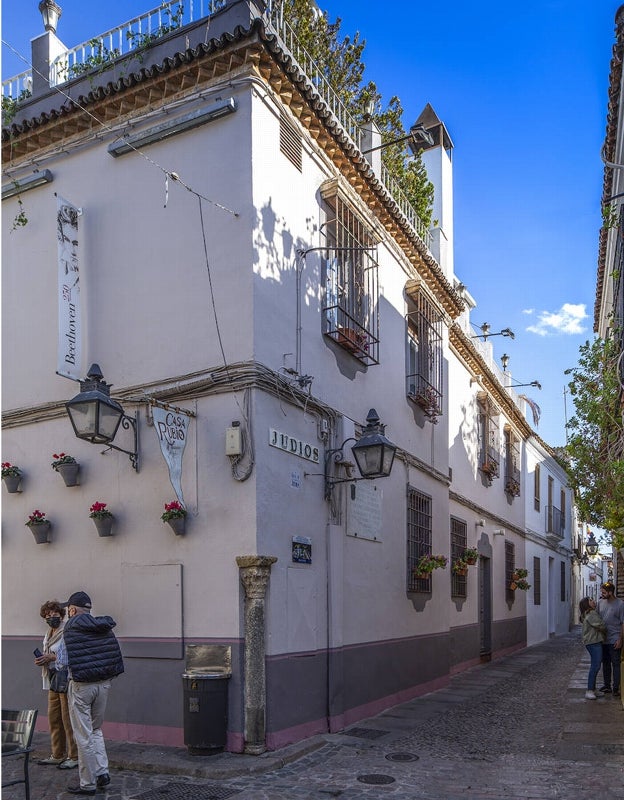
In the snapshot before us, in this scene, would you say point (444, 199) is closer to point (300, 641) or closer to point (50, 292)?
point (50, 292)

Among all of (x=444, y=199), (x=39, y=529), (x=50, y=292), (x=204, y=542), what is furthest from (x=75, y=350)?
(x=444, y=199)

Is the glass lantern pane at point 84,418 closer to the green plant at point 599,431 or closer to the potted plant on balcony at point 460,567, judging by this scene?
the green plant at point 599,431

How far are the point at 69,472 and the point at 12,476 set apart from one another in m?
0.99

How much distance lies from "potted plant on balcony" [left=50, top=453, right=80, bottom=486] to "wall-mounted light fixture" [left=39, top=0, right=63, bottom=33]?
18.5ft

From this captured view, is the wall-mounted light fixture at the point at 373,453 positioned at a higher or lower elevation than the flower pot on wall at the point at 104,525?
higher

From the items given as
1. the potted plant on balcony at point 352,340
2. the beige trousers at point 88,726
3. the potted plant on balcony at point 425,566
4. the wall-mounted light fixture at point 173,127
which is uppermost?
the wall-mounted light fixture at point 173,127

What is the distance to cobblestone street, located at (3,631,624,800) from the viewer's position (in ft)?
22.0

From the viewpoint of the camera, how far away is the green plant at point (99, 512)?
856 cm

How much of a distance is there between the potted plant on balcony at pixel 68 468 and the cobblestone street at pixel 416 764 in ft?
8.84

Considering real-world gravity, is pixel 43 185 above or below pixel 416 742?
above

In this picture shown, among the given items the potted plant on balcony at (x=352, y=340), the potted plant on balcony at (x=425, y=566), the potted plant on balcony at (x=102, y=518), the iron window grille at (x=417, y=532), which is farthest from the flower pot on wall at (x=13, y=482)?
the potted plant on balcony at (x=425, y=566)

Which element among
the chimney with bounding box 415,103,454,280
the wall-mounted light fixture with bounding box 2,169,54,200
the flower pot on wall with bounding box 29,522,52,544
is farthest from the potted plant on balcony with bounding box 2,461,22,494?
the chimney with bounding box 415,103,454,280

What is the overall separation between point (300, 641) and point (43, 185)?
249 inches

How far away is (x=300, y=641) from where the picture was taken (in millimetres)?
8586
